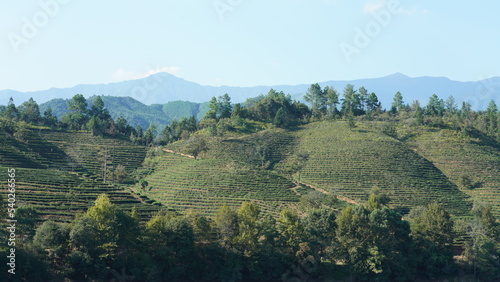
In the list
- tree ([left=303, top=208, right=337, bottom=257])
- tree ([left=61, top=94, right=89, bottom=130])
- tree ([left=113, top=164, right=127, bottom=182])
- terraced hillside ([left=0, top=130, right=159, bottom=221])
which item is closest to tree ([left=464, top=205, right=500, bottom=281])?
tree ([left=303, top=208, right=337, bottom=257])

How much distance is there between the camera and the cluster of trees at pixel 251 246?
36.0 meters

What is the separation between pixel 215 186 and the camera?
61594 millimetres

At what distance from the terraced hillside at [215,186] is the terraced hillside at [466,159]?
2775 centimetres

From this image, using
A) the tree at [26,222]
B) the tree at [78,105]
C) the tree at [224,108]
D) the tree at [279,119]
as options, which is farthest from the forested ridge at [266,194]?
the tree at [78,105]

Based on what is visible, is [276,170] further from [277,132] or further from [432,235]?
[432,235]

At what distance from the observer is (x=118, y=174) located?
67.4 metres

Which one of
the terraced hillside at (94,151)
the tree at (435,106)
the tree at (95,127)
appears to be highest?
the tree at (435,106)

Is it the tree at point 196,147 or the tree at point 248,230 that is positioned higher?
the tree at point 196,147

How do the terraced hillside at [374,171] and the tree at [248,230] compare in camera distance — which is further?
the terraced hillside at [374,171]

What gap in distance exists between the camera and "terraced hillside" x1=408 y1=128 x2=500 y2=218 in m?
64.9

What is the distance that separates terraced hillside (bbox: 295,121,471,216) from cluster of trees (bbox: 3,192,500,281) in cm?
1356

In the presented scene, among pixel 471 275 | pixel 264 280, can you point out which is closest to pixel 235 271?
pixel 264 280

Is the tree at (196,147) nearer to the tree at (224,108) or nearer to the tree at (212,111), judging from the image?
the tree at (212,111)

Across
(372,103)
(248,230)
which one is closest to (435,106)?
(372,103)
